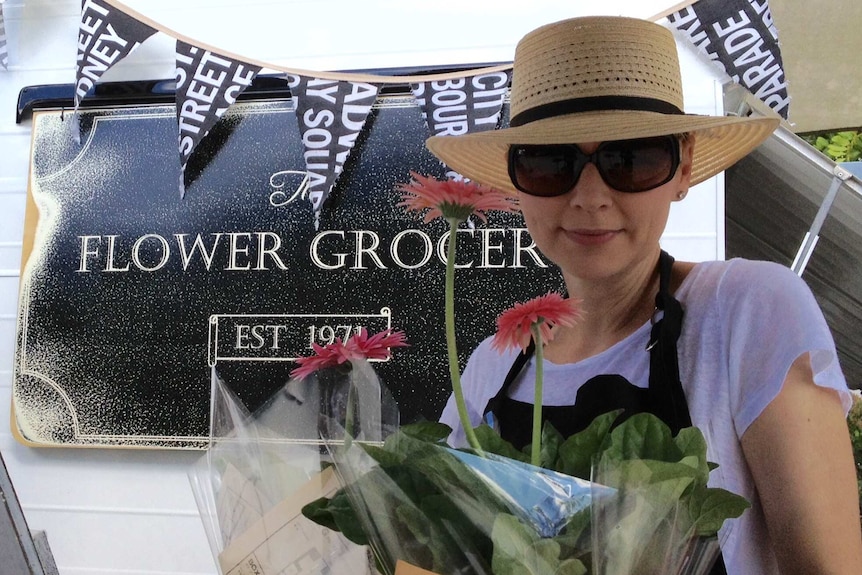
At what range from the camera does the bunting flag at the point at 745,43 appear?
Result: 1620mm

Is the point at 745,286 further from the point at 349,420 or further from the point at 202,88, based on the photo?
the point at 202,88

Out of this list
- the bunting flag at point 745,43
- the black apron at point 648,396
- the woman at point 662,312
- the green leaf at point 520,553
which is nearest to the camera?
the green leaf at point 520,553

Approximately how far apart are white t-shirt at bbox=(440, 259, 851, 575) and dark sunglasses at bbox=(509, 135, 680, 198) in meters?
0.16

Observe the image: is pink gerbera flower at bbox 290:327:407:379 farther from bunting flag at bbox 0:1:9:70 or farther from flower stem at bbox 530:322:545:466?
bunting flag at bbox 0:1:9:70

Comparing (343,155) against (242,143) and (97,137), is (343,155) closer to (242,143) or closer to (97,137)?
(242,143)

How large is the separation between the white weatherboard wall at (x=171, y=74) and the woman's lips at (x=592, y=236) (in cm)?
86

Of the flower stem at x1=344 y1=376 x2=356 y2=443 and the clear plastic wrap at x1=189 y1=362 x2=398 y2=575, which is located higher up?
the flower stem at x1=344 y1=376 x2=356 y2=443

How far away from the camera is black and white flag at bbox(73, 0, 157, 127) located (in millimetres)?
1846

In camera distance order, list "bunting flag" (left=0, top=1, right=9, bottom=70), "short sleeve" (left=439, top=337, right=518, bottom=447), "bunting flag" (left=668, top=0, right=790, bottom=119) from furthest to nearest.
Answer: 1. "bunting flag" (left=0, top=1, right=9, bottom=70)
2. "bunting flag" (left=668, top=0, right=790, bottom=119)
3. "short sleeve" (left=439, top=337, right=518, bottom=447)

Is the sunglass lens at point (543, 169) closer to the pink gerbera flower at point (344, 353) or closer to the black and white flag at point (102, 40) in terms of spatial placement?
the pink gerbera flower at point (344, 353)

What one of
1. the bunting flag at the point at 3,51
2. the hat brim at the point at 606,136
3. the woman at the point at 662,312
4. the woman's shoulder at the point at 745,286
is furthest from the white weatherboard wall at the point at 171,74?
the woman's shoulder at the point at 745,286

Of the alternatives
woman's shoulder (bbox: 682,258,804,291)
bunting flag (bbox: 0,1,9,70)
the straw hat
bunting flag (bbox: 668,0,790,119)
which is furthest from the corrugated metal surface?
bunting flag (bbox: 0,1,9,70)

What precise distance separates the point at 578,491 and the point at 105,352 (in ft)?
5.32

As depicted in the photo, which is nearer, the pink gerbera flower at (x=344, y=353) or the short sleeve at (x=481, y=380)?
the pink gerbera flower at (x=344, y=353)
